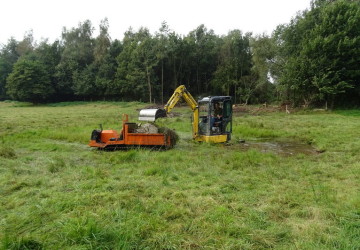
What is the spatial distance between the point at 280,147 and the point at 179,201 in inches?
330

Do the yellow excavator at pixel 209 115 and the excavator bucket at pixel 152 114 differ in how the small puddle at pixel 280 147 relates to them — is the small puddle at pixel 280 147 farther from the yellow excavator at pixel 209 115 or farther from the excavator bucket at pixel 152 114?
the excavator bucket at pixel 152 114

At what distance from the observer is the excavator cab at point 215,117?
42.1 ft

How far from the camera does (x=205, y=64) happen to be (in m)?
50.1

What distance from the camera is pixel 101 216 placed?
470 cm

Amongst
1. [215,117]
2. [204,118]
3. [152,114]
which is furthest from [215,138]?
[152,114]

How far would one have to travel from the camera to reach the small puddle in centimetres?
1153

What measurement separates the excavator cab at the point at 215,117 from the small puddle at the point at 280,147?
3.30ft

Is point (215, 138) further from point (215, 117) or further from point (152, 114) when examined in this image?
point (152, 114)

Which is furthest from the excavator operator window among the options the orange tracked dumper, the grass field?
the grass field

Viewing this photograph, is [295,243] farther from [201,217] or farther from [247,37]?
[247,37]

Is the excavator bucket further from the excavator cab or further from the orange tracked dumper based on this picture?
the excavator cab

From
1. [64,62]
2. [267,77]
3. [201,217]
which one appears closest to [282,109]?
[267,77]

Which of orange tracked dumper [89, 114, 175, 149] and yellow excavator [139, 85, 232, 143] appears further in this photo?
yellow excavator [139, 85, 232, 143]

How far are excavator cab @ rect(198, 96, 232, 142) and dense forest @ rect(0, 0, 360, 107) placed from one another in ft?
61.2
